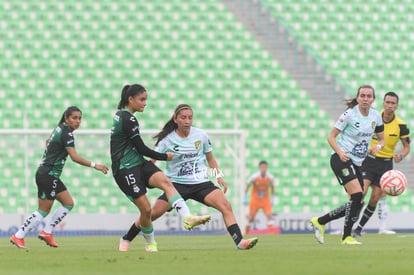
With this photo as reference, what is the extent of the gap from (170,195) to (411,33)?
18121 mm

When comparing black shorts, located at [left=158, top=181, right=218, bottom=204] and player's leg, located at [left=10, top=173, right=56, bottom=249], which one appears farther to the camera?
player's leg, located at [left=10, top=173, right=56, bottom=249]

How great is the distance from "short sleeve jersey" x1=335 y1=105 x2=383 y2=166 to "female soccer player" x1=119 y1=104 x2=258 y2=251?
1.90 m

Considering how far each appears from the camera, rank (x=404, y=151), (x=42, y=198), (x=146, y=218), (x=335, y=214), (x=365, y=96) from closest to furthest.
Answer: (x=146, y=218), (x=365, y=96), (x=335, y=214), (x=42, y=198), (x=404, y=151)

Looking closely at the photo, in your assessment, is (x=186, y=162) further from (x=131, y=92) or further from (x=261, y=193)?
(x=261, y=193)

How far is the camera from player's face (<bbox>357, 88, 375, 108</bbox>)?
42.6 ft

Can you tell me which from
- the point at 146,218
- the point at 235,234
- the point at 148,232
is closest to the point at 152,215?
the point at 148,232

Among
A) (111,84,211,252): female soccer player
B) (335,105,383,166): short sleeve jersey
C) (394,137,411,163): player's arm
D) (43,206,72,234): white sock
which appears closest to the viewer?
(111,84,211,252): female soccer player

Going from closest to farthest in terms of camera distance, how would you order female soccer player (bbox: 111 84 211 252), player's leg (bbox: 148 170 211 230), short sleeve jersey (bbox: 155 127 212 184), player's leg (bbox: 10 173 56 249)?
player's leg (bbox: 148 170 211 230), female soccer player (bbox: 111 84 211 252), short sleeve jersey (bbox: 155 127 212 184), player's leg (bbox: 10 173 56 249)

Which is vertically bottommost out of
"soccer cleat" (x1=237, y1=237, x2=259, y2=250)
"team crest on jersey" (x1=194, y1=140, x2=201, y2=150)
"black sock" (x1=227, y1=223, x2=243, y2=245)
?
"soccer cleat" (x1=237, y1=237, x2=259, y2=250)

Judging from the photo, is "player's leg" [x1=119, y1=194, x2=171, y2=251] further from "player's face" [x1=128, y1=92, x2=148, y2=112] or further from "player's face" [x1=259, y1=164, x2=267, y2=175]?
"player's face" [x1=259, y1=164, x2=267, y2=175]

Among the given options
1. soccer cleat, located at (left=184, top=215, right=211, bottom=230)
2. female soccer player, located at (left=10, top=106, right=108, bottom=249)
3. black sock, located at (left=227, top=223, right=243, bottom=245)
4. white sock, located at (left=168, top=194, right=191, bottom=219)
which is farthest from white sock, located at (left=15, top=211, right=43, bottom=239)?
soccer cleat, located at (left=184, top=215, right=211, bottom=230)

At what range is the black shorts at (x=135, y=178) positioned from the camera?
1151 centimetres

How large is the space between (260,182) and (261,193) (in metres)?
0.38

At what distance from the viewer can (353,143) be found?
43.5ft
